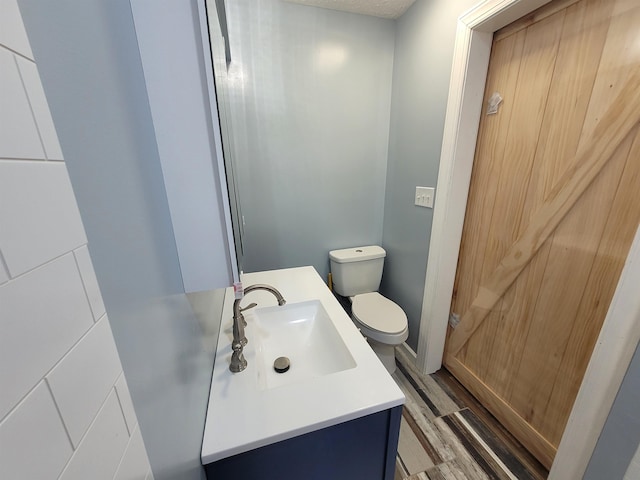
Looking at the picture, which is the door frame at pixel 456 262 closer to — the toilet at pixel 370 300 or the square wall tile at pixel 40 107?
the toilet at pixel 370 300

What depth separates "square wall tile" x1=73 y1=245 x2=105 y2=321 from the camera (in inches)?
9.2

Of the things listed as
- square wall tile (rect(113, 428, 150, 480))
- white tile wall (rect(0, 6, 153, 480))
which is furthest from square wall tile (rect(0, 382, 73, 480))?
square wall tile (rect(113, 428, 150, 480))

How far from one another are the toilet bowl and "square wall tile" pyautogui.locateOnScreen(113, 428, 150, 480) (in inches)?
51.4

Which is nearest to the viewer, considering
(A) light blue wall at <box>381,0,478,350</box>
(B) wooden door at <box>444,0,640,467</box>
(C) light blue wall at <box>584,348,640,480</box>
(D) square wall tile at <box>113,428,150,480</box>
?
(D) square wall tile at <box>113,428,150,480</box>

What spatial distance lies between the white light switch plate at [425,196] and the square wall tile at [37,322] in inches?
59.9

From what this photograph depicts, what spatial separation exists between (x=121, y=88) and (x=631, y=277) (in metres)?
1.30

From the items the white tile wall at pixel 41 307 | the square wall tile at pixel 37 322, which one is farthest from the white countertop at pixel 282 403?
the square wall tile at pixel 37 322

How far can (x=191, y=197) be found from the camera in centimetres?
49

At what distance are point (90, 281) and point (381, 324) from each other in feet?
4.85

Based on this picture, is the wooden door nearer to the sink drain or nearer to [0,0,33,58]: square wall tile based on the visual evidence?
the sink drain

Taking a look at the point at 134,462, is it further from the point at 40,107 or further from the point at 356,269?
the point at 356,269

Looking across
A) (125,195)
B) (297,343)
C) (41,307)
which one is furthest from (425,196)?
(41,307)

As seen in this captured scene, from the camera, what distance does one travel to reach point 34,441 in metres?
0.18

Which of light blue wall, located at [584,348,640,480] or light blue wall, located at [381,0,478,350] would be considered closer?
light blue wall, located at [584,348,640,480]
